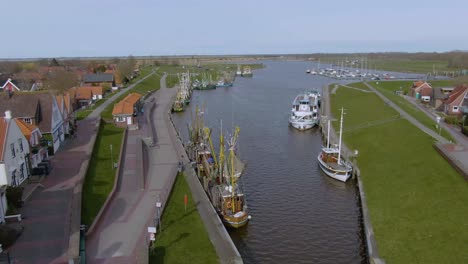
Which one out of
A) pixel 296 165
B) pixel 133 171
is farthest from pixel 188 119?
pixel 133 171

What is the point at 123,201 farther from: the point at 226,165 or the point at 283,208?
the point at 283,208

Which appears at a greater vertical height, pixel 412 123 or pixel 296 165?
pixel 412 123

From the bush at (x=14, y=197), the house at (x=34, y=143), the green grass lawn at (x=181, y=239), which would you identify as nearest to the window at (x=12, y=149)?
the house at (x=34, y=143)

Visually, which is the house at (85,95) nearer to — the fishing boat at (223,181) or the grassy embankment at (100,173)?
the grassy embankment at (100,173)

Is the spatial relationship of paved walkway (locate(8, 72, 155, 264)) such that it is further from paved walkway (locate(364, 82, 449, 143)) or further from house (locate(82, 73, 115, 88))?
house (locate(82, 73, 115, 88))

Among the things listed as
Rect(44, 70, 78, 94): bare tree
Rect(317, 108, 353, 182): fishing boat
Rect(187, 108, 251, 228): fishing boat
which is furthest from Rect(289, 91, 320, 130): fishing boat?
Rect(44, 70, 78, 94): bare tree
